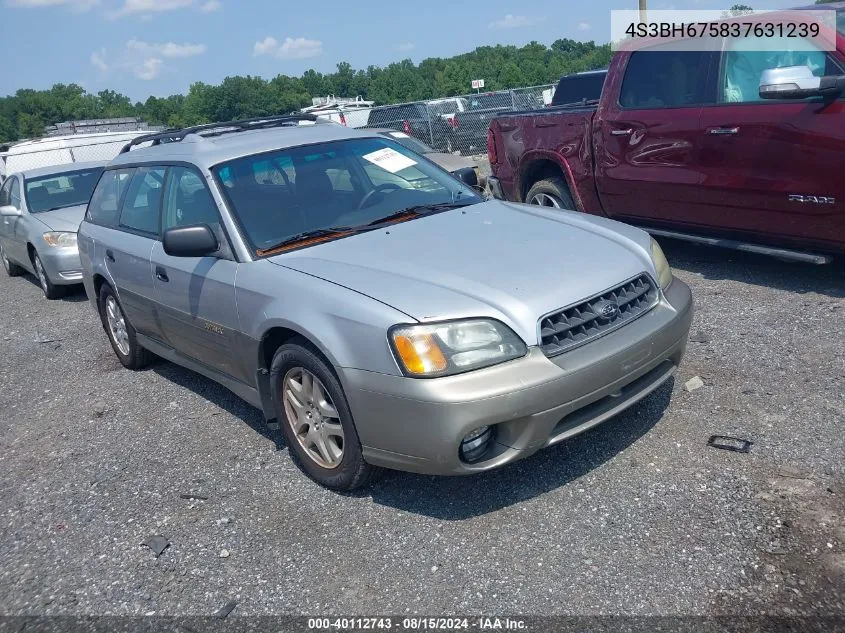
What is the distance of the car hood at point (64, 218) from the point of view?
29.7 ft

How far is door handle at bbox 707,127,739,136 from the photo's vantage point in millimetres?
5520

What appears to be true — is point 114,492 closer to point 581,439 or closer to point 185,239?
point 185,239

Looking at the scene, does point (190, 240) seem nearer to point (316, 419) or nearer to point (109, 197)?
point (316, 419)

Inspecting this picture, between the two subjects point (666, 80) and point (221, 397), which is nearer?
point (221, 397)

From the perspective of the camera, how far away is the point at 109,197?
570 centimetres

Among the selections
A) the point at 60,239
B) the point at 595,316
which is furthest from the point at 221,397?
the point at 60,239

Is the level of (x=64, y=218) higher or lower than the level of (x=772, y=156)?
lower

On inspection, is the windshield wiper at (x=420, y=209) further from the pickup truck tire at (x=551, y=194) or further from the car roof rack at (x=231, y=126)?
the pickup truck tire at (x=551, y=194)

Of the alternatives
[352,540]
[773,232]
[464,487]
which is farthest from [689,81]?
[352,540]

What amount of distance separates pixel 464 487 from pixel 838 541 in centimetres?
155

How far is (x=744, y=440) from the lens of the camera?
3711 millimetres

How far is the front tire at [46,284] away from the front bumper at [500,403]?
7.14m

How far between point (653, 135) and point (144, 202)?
12.6 feet

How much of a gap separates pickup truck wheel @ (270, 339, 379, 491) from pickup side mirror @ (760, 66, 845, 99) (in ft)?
11.6
